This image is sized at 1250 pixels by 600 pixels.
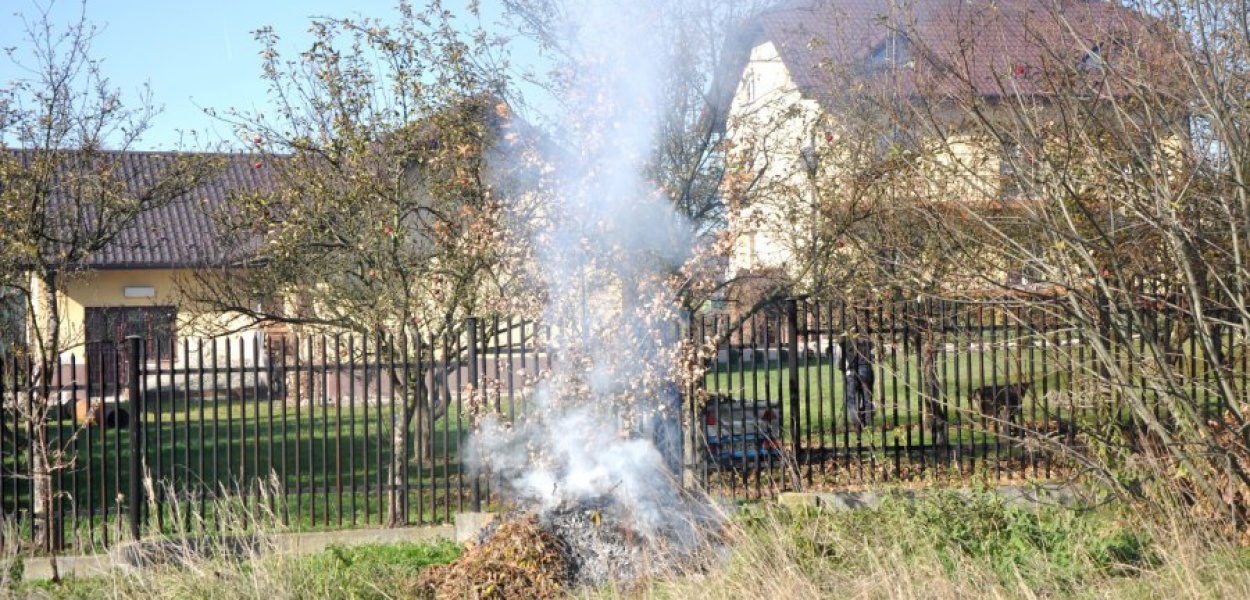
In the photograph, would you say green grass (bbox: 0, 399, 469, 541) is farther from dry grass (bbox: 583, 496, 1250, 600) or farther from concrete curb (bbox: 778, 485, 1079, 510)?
dry grass (bbox: 583, 496, 1250, 600)

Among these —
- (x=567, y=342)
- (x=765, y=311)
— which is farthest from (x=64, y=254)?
(x=765, y=311)

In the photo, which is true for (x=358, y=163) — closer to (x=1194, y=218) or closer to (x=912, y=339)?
(x=912, y=339)

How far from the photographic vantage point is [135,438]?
364 inches

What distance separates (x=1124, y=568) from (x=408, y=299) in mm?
6864

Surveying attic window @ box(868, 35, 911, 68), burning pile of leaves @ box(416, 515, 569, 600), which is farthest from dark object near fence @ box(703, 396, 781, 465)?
attic window @ box(868, 35, 911, 68)

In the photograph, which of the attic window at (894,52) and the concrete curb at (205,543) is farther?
the attic window at (894,52)

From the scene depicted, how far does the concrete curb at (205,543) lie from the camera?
671 cm

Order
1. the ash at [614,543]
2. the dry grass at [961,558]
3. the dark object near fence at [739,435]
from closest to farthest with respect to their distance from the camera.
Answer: the dry grass at [961,558]
the ash at [614,543]
the dark object near fence at [739,435]

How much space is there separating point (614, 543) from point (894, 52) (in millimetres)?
4702

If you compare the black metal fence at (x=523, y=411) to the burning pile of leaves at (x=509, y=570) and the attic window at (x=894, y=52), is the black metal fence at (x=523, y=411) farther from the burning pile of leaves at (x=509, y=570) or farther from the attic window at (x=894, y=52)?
the attic window at (x=894, y=52)

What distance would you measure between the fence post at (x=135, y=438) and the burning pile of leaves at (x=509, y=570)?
3.65 metres

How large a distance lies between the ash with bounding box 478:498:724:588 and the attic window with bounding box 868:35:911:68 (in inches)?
161

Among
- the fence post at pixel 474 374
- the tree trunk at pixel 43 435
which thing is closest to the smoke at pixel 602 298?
the fence post at pixel 474 374

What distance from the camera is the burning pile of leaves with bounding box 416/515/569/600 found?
20.9 feet
